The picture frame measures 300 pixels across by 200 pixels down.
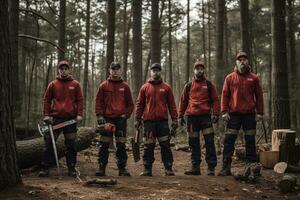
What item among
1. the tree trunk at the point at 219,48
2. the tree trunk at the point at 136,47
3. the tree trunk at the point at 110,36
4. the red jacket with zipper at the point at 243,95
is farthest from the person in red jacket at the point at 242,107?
the tree trunk at the point at 219,48

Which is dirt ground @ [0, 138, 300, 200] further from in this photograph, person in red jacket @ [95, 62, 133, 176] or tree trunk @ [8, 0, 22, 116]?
tree trunk @ [8, 0, 22, 116]

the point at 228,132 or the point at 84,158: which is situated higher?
the point at 228,132

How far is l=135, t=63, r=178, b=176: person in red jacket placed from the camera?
8.52 metres

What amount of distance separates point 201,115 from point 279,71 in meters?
2.93

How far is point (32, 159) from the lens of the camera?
8805 millimetres

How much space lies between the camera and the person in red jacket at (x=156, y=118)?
8.52 metres

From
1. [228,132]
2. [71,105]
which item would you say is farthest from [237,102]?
[71,105]

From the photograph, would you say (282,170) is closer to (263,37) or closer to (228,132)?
(228,132)

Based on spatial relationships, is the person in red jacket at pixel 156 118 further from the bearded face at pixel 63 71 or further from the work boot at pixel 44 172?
the work boot at pixel 44 172

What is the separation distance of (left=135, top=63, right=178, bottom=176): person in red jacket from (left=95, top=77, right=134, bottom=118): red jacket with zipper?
0.37 m

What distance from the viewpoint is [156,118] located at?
8.51 meters

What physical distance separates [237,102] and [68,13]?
2654cm

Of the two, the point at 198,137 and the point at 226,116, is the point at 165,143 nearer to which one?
the point at 198,137

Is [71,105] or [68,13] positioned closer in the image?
[71,105]
